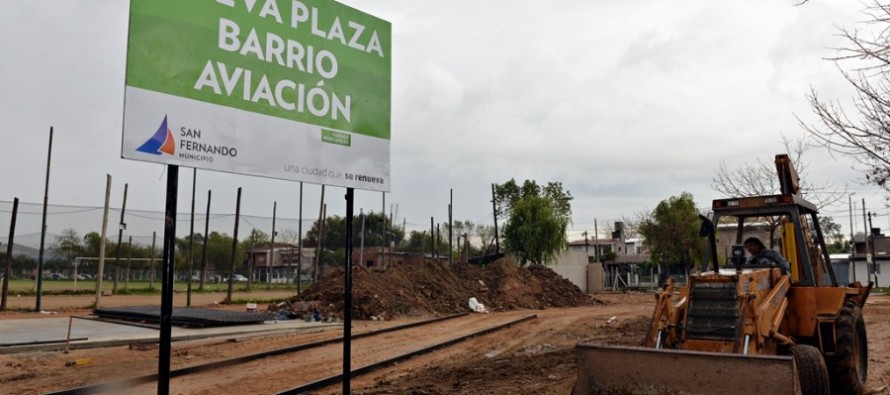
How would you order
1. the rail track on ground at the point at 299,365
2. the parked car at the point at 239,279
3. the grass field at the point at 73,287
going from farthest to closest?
the parked car at the point at 239,279 → the grass field at the point at 73,287 → the rail track on ground at the point at 299,365

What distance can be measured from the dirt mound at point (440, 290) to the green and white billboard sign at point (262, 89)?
16.7m

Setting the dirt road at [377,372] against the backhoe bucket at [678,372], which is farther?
the dirt road at [377,372]

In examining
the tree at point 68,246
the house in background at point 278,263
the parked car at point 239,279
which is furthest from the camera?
the parked car at point 239,279

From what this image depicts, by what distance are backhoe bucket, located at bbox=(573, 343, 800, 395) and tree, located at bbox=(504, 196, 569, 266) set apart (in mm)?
34999

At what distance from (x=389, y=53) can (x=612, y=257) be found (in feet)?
185

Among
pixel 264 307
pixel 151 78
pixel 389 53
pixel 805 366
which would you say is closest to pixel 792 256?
pixel 805 366

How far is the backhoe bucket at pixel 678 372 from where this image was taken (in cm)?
548

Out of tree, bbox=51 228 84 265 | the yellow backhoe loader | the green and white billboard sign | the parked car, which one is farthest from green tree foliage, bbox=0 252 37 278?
the yellow backhoe loader

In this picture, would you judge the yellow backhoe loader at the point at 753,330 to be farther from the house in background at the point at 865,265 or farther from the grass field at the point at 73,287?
the house in background at the point at 865,265

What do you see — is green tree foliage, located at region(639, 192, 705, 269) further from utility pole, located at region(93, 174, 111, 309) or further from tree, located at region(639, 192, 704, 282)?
utility pole, located at region(93, 174, 111, 309)

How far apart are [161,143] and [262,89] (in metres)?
0.94

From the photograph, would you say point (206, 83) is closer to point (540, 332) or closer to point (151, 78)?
point (151, 78)

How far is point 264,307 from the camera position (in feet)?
78.6

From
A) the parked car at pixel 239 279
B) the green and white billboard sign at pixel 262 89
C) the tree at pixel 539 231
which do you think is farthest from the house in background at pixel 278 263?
the green and white billboard sign at pixel 262 89
